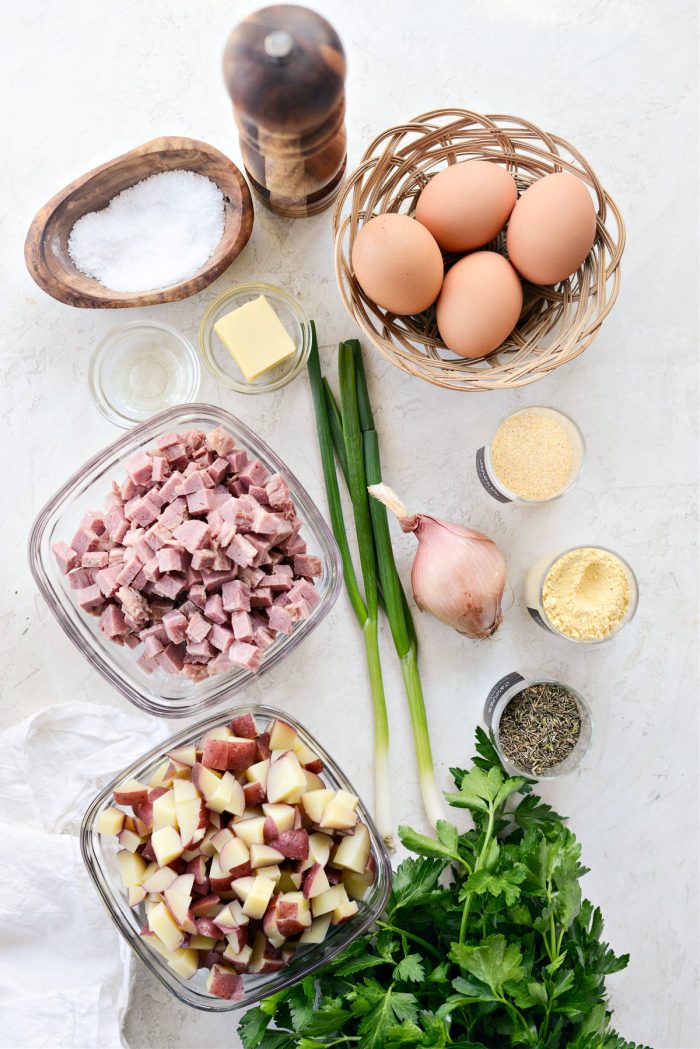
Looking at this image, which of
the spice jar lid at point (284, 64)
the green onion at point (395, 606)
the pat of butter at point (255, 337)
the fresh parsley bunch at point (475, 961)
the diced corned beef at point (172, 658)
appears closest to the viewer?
the spice jar lid at point (284, 64)

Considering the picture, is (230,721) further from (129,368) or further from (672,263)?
(672,263)

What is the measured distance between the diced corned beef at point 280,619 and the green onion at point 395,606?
0.30m

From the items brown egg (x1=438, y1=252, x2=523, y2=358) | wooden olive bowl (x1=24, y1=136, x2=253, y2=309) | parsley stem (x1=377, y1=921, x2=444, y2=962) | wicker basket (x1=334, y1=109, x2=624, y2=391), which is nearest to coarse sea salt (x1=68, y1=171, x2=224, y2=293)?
wooden olive bowl (x1=24, y1=136, x2=253, y2=309)

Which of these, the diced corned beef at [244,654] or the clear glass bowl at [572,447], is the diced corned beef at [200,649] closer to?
the diced corned beef at [244,654]

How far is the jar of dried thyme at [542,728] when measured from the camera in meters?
1.62

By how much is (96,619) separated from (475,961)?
948mm

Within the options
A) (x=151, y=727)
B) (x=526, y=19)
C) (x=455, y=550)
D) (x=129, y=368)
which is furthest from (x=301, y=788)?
(x=526, y=19)

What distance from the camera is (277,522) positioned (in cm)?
145

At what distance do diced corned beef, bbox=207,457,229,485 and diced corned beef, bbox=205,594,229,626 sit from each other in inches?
8.8

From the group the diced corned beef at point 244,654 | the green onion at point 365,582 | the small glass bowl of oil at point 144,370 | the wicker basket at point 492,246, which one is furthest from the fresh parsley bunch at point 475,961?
the small glass bowl of oil at point 144,370

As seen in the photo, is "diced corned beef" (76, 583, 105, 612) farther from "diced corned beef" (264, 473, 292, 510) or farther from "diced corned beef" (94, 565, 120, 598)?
"diced corned beef" (264, 473, 292, 510)

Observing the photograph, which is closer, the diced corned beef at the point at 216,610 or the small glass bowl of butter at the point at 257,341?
the diced corned beef at the point at 216,610

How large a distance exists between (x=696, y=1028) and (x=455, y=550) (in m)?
1.23

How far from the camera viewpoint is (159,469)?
4.84 ft
